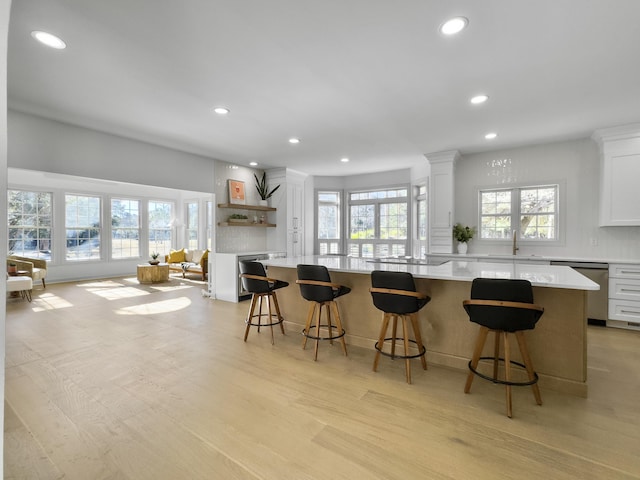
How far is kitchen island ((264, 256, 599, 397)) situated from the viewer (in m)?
2.31

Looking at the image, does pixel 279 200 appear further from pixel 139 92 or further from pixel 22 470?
pixel 22 470

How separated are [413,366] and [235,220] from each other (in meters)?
4.37

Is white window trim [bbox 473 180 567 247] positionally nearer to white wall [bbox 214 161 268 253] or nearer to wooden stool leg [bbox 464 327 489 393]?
wooden stool leg [bbox 464 327 489 393]

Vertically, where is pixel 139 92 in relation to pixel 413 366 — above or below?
above

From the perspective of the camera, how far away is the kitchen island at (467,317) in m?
2.31

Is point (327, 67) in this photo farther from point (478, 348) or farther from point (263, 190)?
point (263, 190)

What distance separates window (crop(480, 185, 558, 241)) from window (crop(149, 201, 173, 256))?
9231mm

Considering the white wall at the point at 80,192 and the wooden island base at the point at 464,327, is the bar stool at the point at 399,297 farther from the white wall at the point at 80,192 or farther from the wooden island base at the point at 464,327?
the white wall at the point at 80,192

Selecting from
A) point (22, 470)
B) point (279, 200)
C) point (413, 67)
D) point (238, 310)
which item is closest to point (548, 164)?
point (413, 67)

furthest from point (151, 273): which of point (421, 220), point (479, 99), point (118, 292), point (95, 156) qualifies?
point (479, 99)

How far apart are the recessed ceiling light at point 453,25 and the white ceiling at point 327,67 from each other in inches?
2.1

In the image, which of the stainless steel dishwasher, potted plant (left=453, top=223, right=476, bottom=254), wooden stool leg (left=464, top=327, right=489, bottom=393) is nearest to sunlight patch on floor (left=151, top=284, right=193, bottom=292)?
potted plant (left=453, top=223, right=476, bottom=254)

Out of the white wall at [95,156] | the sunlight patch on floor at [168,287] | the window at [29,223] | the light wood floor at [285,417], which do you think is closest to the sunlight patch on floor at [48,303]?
the sunlight patch on floor at [168,287]

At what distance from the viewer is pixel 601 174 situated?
4.29 m
